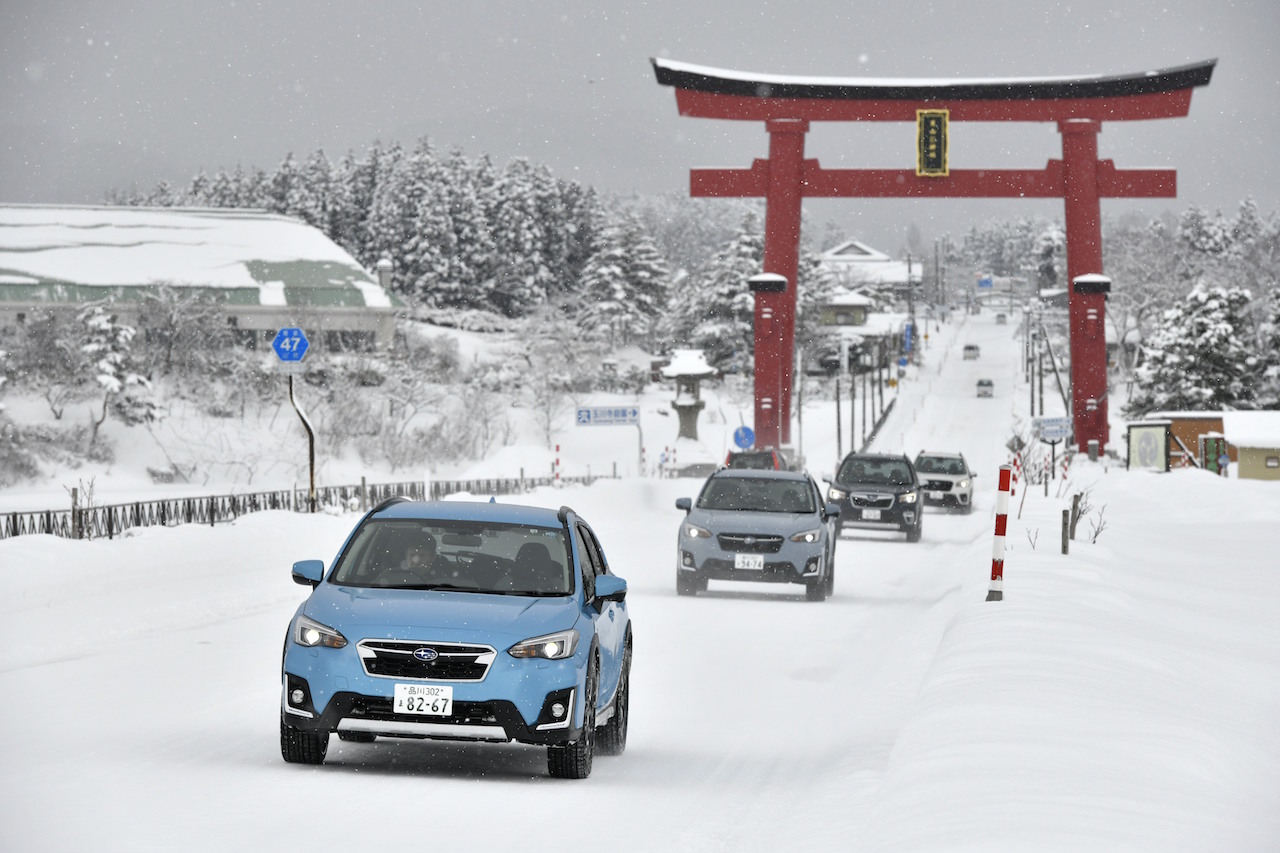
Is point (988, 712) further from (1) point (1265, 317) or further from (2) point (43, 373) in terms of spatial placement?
(1) point (1265, 317)

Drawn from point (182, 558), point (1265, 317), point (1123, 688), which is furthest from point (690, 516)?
point (1265, 317)

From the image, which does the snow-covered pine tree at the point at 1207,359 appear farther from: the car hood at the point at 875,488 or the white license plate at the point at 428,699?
the white license plate at the point at 428,699

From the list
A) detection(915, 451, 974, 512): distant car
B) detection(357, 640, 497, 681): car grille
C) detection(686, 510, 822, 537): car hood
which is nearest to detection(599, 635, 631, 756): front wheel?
detection(357, 640, 497, 681): car grille

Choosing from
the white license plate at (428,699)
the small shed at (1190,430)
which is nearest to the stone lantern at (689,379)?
the small shed at (1190,430)

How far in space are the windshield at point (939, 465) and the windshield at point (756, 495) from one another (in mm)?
22667

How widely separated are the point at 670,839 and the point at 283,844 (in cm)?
174

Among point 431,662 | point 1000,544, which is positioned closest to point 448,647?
point 431,662

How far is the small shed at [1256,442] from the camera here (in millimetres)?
61219

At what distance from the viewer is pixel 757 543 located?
65.4ft

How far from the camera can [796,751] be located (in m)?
10.2

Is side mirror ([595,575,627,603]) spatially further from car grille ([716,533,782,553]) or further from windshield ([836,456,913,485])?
windshield ([836,456,913,485])

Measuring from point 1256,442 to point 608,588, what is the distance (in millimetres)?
57043

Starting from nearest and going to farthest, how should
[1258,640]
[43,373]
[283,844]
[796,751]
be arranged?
[283,844] → [796,751] → [1258,640] → [43,373]

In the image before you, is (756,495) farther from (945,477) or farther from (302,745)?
(945,477)
